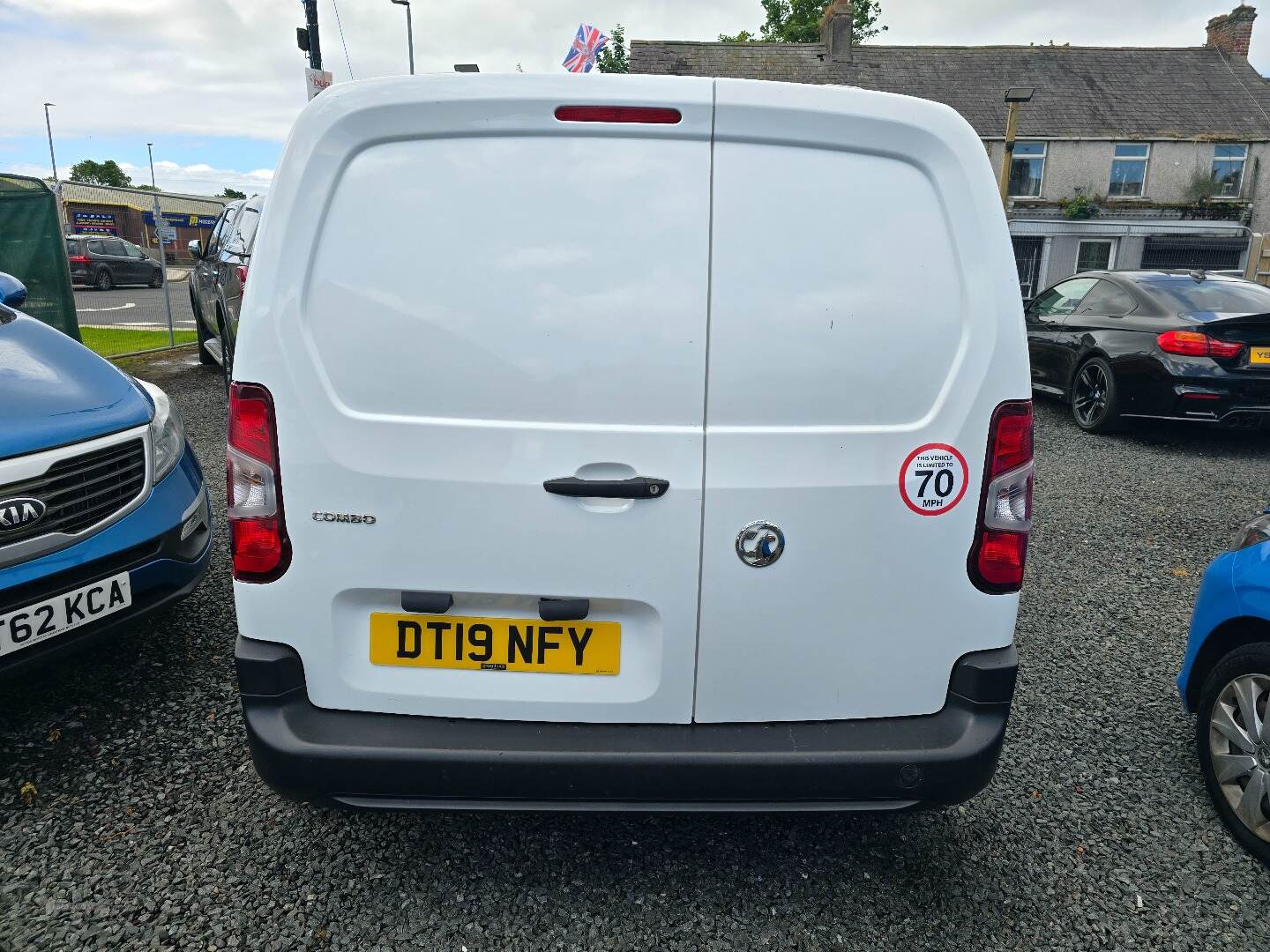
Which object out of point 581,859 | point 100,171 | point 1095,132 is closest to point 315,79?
point 581,859

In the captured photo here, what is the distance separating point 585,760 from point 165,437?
7.68 feet

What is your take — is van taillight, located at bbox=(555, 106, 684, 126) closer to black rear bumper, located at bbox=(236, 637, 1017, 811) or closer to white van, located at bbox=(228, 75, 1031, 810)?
white van, located at bbox=(228, 75, 1031, 810)

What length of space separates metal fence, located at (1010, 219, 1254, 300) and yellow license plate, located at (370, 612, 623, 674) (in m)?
29.0

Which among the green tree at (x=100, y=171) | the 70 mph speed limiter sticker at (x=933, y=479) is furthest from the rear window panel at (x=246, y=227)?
the green tree at (x=100, y=171)

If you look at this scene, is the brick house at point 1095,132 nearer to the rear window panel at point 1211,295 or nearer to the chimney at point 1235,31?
the chimney at point 1235,31

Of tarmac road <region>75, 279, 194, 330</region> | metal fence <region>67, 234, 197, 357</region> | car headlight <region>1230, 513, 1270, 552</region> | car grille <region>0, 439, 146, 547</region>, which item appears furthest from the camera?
tarmac road <region>75, 279, 194, 330</region>

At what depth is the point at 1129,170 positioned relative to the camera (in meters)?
27.8

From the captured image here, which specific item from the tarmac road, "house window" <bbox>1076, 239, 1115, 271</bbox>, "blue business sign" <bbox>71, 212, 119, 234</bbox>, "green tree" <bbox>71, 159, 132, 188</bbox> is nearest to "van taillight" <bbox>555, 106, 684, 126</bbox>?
the tarmac road

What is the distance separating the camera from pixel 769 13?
140 feet

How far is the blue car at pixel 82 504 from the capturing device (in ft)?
8.84

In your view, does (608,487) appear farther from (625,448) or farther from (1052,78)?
(1052,78)

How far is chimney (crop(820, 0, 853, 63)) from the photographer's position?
93.9 ft

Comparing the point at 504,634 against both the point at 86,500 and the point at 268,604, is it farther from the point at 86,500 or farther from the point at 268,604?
the point at 86,500

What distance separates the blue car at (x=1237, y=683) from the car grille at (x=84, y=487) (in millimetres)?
3521
